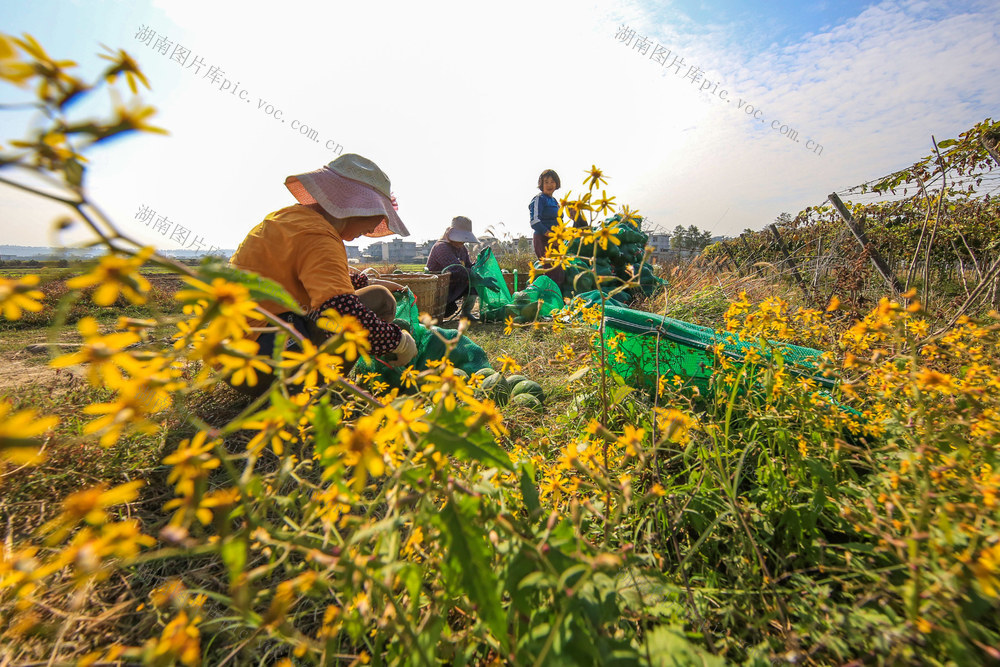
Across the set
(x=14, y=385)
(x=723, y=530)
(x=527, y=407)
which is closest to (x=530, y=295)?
(x=527, y=407)

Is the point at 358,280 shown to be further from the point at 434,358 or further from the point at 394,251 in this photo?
the point at 394,251

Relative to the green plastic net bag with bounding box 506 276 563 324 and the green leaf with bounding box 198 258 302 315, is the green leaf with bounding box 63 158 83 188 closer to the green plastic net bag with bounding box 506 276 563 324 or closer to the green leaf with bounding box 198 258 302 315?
the green leaf with bounding box 198 258 302 315

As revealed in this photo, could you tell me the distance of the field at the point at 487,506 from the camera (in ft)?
1.46

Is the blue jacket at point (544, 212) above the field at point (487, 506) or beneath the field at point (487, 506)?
above

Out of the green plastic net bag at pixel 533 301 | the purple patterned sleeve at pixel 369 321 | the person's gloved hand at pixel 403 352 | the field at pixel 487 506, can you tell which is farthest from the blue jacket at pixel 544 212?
the field at pixel 487 506

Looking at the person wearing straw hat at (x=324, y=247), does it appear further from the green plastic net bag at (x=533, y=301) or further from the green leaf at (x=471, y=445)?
the green plastic net bag at (x=533, y=301)

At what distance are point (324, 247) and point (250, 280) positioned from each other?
1.63 m

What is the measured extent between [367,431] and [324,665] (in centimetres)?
31

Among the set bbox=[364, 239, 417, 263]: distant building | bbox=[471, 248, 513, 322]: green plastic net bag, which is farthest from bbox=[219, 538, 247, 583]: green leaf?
bbox=[364, 239, 417, 263]: distant building

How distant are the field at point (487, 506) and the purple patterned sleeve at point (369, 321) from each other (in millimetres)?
677

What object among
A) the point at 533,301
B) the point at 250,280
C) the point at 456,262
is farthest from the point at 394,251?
the point at 250,280

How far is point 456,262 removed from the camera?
5.27m

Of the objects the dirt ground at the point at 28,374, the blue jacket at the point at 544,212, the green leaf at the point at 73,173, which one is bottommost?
the dirt ground at the point at 28,374

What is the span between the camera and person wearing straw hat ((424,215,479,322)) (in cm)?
489
